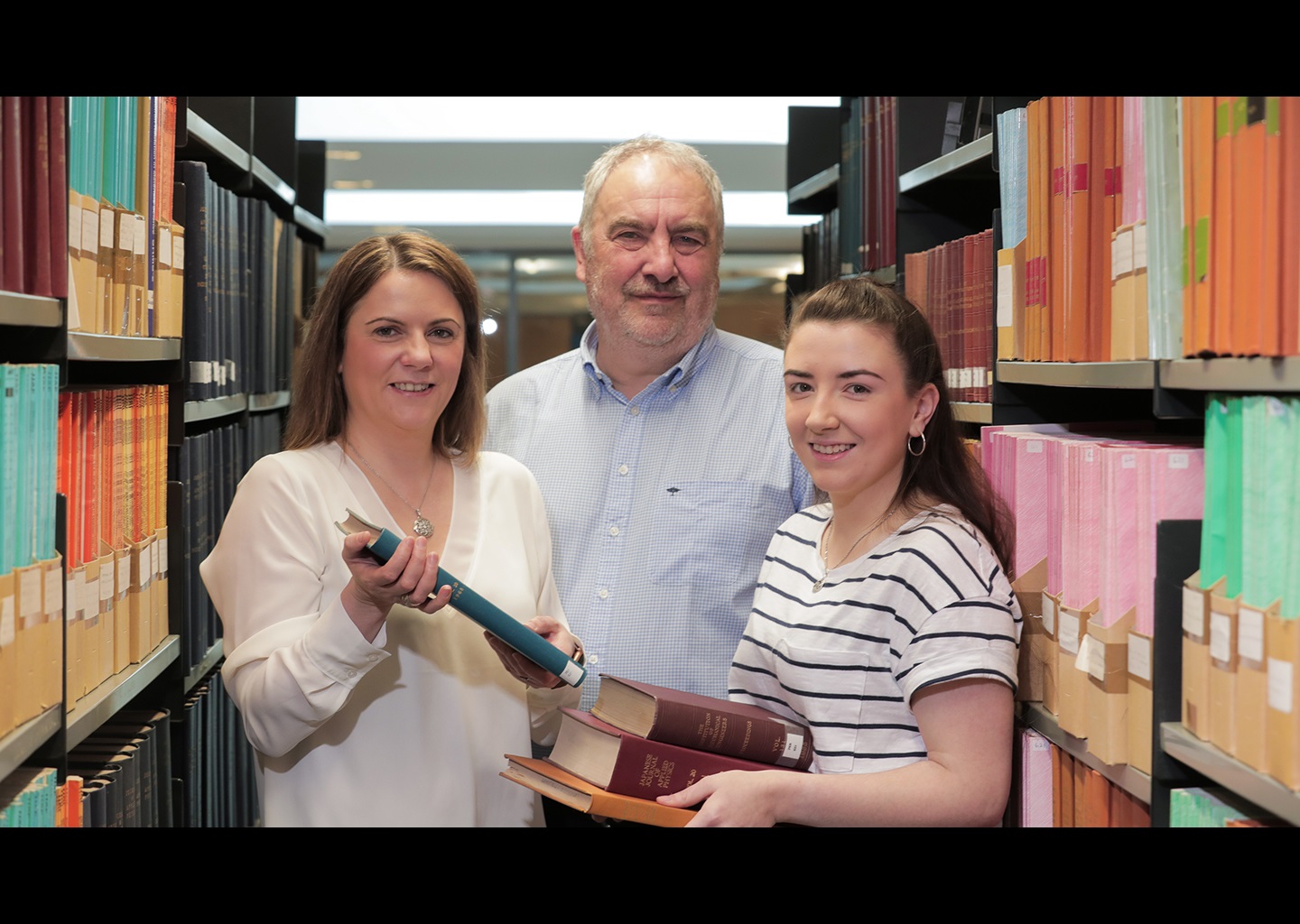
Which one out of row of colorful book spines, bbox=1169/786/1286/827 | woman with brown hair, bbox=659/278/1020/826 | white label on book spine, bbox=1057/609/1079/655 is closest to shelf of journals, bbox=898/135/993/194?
woman with brown hair, bbox=659/278/1020/826

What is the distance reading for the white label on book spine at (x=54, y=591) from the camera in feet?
4.91

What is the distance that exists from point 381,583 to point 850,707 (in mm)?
737

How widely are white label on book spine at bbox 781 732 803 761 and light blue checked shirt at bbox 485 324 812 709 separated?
57cm

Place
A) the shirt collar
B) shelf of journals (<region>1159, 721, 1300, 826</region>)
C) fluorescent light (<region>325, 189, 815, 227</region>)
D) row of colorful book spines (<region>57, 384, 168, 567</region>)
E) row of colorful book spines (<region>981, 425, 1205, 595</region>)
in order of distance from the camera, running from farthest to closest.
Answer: fluorescent light (<region>325, 189, 815, 227</region>) < the shirt collar < row of colorful book spines (<region>57, 384, 168, 567</region>) < row of colorful book spines (<region>981, 425, 1205, 595</region>) < shelf of journals (<region>1159, 721, 1300, 826</region>)

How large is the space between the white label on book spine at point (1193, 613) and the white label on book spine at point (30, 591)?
1468 millimetres

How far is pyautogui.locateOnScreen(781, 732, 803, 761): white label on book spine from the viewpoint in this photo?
67.2 inches

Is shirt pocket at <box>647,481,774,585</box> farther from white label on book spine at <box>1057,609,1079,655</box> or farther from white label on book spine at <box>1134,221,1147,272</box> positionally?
white label on book spine at <box>1134,221,1147,272</box>

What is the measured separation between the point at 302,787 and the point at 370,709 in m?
0.17

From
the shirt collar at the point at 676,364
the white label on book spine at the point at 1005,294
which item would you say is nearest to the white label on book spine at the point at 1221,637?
the white label on book spine at the point at 1005,294

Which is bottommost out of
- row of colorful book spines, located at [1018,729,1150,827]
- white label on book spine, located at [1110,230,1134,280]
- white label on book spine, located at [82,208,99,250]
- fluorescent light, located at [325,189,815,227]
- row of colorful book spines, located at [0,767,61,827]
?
row of colorful book spines, located at [1018,729,1150,827]

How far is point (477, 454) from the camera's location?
2.16 metres

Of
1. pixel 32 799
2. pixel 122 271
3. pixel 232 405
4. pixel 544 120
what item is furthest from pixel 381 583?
pixel 544 120

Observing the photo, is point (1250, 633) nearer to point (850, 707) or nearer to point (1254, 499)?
point (1254, 499)
